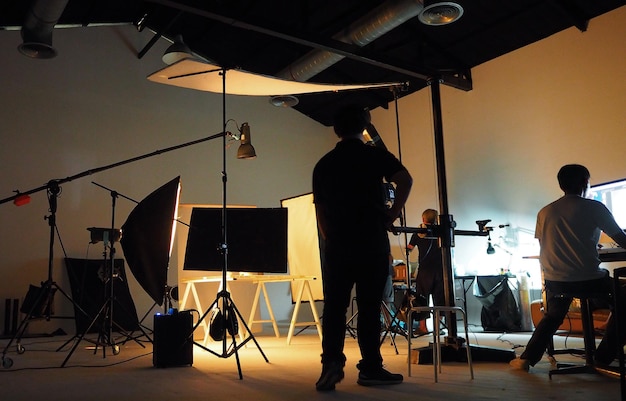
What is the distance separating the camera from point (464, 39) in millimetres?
7438

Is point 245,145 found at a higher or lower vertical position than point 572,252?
higher

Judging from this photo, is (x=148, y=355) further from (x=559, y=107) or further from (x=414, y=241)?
(x=559, y=107)

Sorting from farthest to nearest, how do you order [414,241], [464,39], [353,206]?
[464,39] → [414,241] → [353,206]

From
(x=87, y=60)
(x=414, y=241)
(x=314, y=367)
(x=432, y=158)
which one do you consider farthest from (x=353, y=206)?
(x=87, y=60)

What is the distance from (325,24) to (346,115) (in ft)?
16.3

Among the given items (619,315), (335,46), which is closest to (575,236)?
(619,315)

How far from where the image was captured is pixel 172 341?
3.71 metres

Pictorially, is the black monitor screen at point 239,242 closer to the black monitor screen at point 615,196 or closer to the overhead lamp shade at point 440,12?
the overhead lamp shade at point 440,12

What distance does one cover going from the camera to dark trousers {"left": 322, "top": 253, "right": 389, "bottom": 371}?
107 inches

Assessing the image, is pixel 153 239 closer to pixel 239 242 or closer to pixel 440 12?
pixel 239 242

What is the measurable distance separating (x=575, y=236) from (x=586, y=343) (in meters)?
0.71

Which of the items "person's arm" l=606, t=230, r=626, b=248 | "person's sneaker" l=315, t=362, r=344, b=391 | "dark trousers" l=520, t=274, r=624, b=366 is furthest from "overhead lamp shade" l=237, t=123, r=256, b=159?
"person's arm" l=606, t=230, r=626, b=248

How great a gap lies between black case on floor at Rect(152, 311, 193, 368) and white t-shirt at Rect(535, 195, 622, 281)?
2425 millimetres

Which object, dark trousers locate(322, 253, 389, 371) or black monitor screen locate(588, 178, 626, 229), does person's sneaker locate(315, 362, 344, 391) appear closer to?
dark trousers locate(322, 253, 389, 371)
